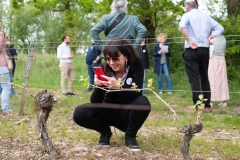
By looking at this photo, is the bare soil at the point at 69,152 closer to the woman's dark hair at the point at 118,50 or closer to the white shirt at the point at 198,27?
the woman's dark hair at the point at 118,50

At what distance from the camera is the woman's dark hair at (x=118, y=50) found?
364cm

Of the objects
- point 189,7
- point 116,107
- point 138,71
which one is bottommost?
point 116,107

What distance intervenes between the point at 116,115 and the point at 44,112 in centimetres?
71

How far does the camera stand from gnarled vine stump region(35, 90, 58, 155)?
3.49 meters

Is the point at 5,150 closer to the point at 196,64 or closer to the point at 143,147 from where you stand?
the point at 143,147

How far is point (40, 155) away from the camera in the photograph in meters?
3.65

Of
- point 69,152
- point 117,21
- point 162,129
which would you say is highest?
point 117,21

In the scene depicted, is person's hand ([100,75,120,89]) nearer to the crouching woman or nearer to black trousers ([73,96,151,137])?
the crouching woman

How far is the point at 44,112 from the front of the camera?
357cm

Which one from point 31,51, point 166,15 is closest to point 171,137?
point 31,51

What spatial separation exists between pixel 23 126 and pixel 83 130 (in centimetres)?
79

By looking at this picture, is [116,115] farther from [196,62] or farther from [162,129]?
[196,62]

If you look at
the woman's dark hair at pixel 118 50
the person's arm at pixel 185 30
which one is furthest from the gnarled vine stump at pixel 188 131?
the person's arm at pixel 185 30

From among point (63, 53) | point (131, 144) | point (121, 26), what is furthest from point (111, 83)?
point (63, 53)
